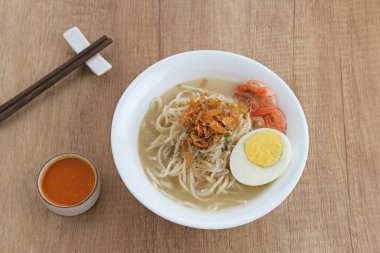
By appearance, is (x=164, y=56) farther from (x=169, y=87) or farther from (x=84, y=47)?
(x=84, y=47)

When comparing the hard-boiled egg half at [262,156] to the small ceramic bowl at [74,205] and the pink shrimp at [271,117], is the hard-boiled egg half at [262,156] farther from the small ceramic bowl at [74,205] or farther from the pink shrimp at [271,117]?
the small ceramic bowl at [74,205]

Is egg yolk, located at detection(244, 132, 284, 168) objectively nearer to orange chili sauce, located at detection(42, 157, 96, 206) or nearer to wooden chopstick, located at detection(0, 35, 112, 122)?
orange chili sauce, located at detection(42, 157, 96, 206)

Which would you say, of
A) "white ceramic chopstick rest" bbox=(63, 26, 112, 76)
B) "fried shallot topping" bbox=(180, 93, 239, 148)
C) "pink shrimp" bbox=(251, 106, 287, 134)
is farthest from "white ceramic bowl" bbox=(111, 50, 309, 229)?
"white ceramic chopstick rest" bbox=(63, 26, 112, 76)

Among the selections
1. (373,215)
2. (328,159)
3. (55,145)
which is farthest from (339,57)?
(55,145)

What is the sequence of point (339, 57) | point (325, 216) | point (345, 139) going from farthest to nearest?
1. point (339, 57)
2. point (345, 139)
3. point (325, 216)

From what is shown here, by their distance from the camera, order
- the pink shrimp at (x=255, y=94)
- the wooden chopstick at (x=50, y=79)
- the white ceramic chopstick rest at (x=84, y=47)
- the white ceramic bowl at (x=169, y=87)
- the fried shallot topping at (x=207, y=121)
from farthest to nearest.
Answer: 1. the white ceramic chopstick rest at (x=84, y=47)
2. the wooden chopstick at (x=50, y=79)
3. the pink shrimp at (x=255, y=94)
4. the fried shallot topping at (x=207, y=121)
5. the white ceramic bowl at (x=169, y=87)

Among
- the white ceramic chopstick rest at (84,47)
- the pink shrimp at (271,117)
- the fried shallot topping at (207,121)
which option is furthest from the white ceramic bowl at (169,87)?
the white ceramic chopstick rest at (84,47)

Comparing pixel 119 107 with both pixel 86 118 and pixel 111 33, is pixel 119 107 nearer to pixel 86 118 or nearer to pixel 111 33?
pixel 86 118
